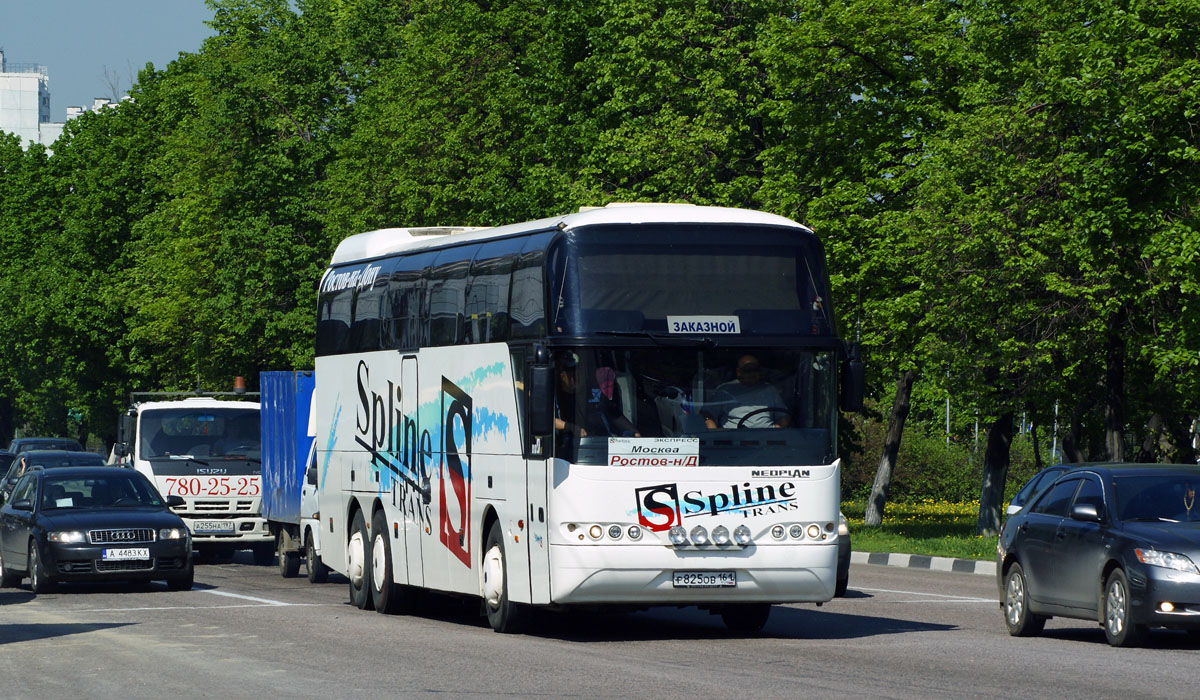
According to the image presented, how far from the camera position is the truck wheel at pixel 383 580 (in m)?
20.0

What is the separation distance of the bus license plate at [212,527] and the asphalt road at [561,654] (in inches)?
352

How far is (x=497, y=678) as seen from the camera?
1255 cm

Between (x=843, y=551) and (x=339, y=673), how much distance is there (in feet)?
27.0

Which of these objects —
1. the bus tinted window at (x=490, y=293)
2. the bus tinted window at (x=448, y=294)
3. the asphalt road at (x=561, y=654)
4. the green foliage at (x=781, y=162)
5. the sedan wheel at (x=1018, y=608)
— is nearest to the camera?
the asphalt road at (x=561, y=654)

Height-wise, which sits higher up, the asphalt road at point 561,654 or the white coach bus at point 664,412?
the white coach bus at point 664,412

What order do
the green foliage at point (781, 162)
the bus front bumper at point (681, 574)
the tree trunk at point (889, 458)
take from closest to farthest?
1. the bus front bumper at point (681, 574)
2. the green foliage at point (781, 162)
3. the tree trunk at point (889, 458)

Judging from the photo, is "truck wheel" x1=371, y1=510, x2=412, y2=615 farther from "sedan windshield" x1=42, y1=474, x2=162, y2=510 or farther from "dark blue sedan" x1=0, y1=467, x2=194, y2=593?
"sedan windshield" x1=42, y1=474, x2=162, y2=510

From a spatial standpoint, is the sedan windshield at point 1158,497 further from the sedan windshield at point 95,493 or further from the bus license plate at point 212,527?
the bus license plate at point 212,527

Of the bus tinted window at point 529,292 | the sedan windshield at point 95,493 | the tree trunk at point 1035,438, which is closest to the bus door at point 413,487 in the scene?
the bus tinted window at point 529,292

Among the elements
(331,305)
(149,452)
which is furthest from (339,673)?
(149,452)

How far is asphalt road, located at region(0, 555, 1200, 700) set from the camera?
39.5 ft

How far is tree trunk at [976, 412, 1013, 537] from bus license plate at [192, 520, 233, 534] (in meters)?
15.1

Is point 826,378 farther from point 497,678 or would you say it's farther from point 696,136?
point 696,136

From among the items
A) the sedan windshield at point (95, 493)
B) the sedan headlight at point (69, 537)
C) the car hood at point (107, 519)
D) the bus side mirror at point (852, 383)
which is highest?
the bus side mirror at point (852, 383)
